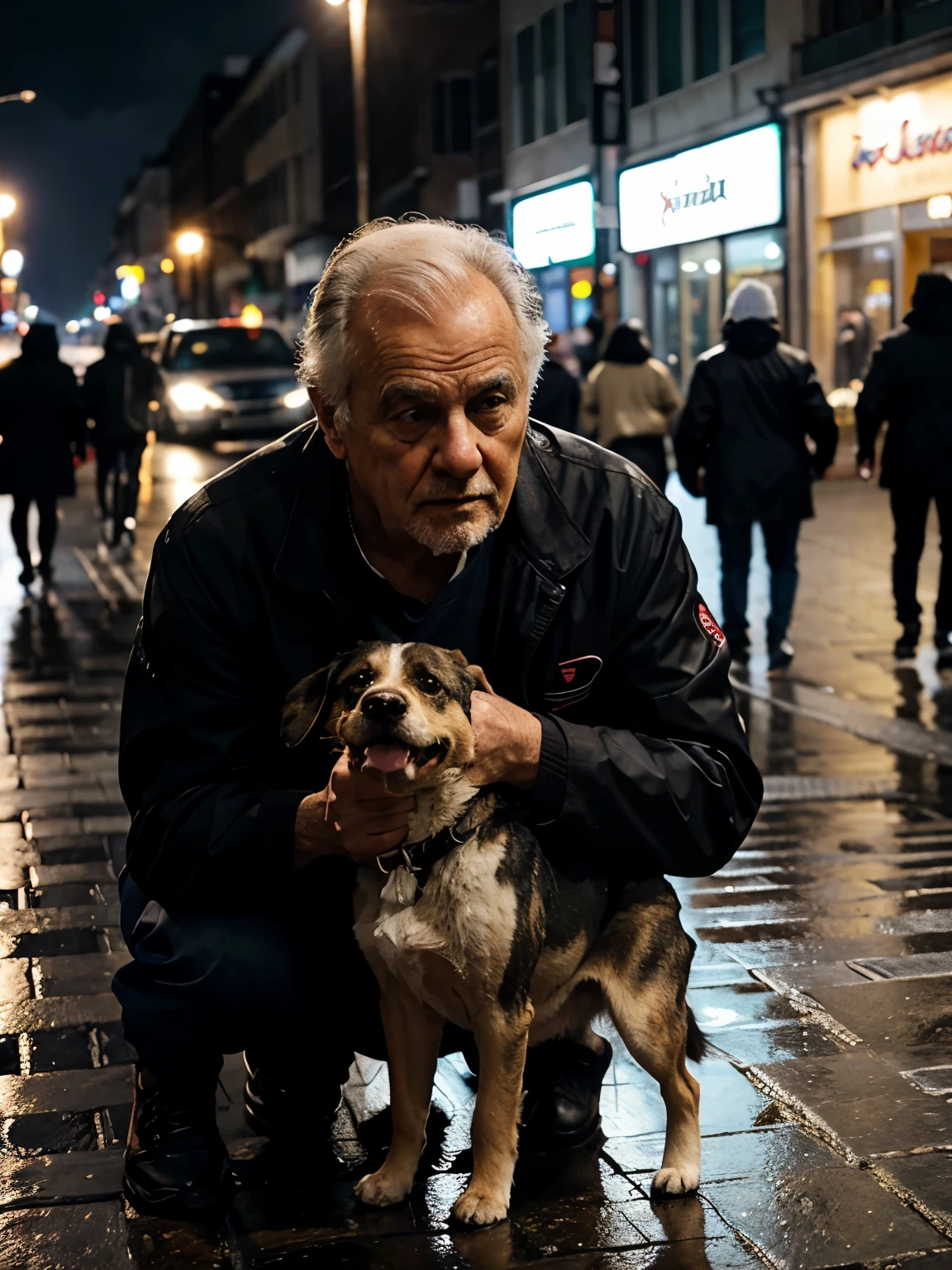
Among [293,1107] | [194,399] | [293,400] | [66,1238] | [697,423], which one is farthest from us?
[293,400]

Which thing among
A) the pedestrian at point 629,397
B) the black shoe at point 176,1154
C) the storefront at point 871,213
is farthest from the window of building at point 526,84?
the black shoe at point 176,1154

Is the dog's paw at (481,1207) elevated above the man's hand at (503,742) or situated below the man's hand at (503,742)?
below

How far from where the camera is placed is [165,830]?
303cm

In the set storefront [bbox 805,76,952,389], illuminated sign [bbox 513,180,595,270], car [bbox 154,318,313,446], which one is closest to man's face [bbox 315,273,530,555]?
storefront [bbox 805,76,952,389]

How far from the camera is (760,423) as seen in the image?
10.0m

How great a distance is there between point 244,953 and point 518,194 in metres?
32.5

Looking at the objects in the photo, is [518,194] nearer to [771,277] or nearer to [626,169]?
[626,169]

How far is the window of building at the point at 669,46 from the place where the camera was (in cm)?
2661

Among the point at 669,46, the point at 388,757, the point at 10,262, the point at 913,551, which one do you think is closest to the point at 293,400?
the point at 669,46

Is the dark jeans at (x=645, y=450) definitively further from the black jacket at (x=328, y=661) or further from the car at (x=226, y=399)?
the car at (x=226, y=399)

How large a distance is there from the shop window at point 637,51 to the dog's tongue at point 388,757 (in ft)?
88.3

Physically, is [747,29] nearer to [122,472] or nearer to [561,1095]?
[122,472]

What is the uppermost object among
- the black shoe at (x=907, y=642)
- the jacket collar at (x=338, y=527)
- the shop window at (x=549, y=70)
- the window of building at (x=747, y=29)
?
the shop window at (x=549, y=70)

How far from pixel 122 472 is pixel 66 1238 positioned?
13.4 m
